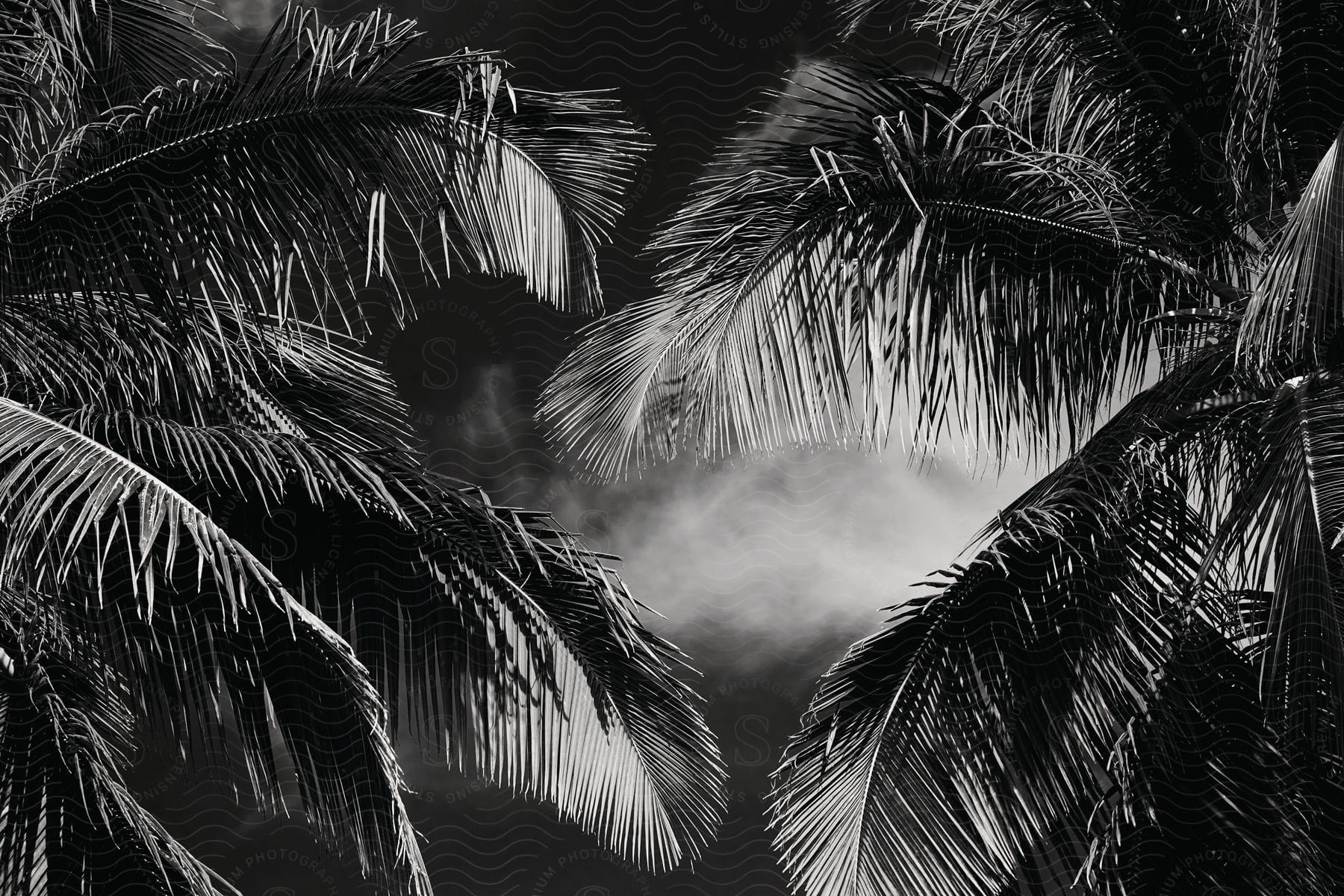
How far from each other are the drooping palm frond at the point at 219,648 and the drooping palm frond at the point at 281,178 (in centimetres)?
54

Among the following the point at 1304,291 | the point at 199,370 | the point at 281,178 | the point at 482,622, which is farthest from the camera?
the point at 199,370

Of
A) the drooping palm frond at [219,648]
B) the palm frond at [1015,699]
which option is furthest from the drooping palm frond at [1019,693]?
the drooping palm frond at [219,648]

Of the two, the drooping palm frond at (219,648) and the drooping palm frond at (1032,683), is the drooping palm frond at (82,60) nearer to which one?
the drooping palm frond at (219,648)

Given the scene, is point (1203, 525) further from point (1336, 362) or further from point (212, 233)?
point (212, 233)

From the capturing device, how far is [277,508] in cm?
416

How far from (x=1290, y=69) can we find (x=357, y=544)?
11.3ft

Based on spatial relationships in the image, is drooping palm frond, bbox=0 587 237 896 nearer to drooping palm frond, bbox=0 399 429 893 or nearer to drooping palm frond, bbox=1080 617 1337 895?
drooping palm frond, bbox=0 399 429 893

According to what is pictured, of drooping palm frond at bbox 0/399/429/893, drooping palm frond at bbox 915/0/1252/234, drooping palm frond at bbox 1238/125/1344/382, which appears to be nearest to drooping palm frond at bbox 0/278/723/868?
drooping palm frond at bbox 0/399/429/893

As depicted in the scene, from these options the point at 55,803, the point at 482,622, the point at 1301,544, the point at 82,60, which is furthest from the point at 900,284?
the point at 82,60

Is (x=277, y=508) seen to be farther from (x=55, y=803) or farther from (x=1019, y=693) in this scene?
(x=1019, y=693)

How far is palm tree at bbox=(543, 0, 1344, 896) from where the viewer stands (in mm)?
3715

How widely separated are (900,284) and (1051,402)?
65cm

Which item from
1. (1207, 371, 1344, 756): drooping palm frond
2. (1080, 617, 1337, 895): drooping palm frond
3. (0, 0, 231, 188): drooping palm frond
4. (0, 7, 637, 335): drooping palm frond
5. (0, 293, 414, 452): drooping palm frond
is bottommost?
(1080, 617, 1337, 895): drooping palm frond

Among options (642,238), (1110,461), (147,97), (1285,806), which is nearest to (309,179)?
(147,97)
